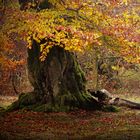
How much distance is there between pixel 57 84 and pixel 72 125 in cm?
422

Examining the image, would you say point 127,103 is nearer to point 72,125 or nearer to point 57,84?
point 57,84

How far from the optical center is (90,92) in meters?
21.7

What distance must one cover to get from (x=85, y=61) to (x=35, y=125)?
70.2ft

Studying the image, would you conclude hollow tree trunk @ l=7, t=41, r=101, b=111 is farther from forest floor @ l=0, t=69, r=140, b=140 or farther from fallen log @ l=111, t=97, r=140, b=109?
fallen log @ l=111, t=97, r=140, b=109

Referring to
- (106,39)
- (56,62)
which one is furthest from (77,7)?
(56,62)

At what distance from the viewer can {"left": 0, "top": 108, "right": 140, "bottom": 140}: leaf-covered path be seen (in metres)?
13.8

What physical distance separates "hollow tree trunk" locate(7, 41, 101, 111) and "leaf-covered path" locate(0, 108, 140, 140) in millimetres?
820

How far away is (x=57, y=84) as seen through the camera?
2019 cm

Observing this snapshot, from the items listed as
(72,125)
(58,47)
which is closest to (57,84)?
(58,47)

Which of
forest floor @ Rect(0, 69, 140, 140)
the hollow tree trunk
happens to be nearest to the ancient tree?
the hollow tree trunk

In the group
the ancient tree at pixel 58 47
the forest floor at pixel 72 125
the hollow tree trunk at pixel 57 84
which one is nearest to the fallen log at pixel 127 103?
the forest floor at pixel 72 125

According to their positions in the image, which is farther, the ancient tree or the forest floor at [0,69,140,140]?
the ancient tree

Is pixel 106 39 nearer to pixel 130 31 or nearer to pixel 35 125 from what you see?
pixel 130 31

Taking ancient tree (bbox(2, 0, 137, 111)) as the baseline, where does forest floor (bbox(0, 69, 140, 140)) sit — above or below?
below
